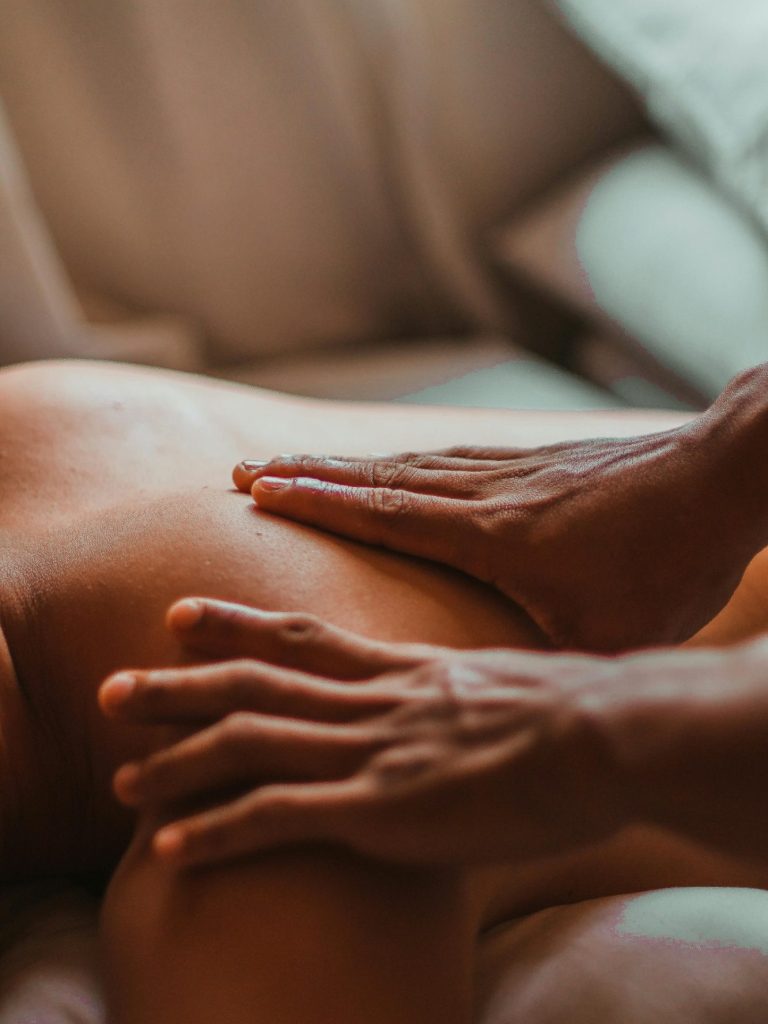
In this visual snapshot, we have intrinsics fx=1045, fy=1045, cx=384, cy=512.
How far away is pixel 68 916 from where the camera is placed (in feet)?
2.28

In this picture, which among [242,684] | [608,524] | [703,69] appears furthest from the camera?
[703,69]

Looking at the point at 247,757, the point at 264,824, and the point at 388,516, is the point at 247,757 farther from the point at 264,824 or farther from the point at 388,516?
the point at 388,516

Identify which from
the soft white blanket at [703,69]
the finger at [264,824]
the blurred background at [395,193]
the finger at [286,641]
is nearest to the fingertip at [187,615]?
the finger at [286,641]

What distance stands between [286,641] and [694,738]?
8.9 inches

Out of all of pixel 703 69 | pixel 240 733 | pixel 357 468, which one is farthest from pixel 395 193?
pixel 240 733

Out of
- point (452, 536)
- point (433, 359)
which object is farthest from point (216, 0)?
point (452, 536)

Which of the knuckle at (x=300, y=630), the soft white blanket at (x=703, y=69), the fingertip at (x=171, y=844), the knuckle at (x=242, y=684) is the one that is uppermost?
the soft white blanket at (x=703, y=69)

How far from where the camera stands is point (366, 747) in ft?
1.72

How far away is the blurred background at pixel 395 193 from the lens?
1.12 metres

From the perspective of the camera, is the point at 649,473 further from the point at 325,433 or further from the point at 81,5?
the point at 81,5

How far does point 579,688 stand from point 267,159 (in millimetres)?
967

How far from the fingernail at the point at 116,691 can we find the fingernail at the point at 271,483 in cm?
17

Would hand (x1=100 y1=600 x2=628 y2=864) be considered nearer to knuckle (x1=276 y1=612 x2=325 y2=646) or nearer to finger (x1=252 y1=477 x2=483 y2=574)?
knuckle (x1=276 y1=612 x2=325 y2=646)

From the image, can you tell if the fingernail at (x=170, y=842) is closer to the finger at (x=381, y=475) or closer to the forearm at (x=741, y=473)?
the finger at (x=381, y=475)
